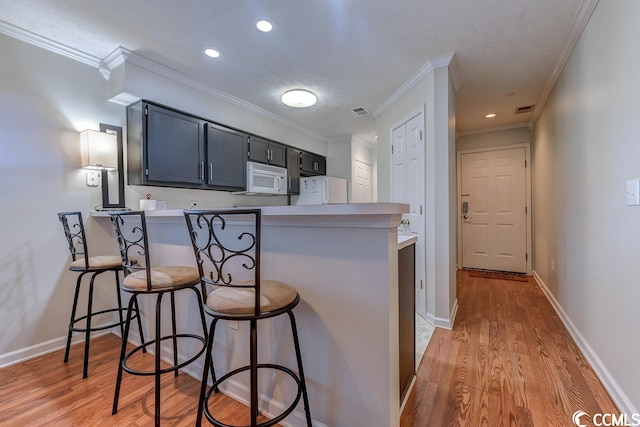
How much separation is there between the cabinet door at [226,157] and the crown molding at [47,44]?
3.63 ft

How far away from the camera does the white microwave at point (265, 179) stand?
11.9 ft

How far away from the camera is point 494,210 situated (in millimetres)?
4590

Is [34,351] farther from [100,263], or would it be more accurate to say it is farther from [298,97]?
[298,97]

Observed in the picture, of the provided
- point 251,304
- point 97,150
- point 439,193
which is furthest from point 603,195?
point 97,150

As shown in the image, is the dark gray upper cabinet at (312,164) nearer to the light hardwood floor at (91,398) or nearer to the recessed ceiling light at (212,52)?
the recessed ceiling light at (212,52)

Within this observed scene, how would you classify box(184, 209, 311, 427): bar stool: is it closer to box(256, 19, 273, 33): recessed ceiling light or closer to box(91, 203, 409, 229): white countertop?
box(91, 203, 409, 229): white countertop

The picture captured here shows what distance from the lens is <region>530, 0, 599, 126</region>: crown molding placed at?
1857 mm

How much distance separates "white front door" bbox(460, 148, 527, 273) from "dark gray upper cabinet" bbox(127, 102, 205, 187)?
435cm

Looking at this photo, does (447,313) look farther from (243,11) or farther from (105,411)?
(243,11)

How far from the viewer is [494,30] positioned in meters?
2.14

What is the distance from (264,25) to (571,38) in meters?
2.43

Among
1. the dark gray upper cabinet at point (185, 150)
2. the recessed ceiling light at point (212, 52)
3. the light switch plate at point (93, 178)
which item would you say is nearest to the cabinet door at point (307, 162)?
the dark gray upper cabinet at point (185, 150)

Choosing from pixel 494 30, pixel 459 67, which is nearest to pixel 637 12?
pixel 494 30

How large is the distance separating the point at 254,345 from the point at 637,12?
234 cm
